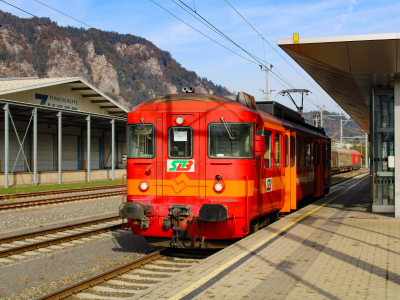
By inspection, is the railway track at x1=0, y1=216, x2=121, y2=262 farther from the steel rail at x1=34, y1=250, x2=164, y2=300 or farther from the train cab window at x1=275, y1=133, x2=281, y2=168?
the train cab window at x1=275, y1=133, x2=281, y2=168

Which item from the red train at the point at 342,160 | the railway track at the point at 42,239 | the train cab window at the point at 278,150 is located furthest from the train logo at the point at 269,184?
the red train at the point at 342,160

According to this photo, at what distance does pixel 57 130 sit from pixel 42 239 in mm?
25582

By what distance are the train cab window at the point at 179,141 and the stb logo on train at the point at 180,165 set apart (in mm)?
114

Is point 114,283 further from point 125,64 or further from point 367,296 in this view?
point 125,64

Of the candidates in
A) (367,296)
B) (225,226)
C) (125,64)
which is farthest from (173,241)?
(125,64)

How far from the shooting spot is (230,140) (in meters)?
7.97

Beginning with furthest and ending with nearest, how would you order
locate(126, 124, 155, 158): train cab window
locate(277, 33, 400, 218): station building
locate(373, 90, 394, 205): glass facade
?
locate(373, 90, 394, 205): glass facade
locate(277, 33, 400, 218): station building
locate(126, 124, 155, 158): train cab window

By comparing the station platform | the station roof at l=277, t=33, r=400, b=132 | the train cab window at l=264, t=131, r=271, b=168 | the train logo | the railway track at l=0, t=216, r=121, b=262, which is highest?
the station roof at l=277, t=33, r=400, b=132

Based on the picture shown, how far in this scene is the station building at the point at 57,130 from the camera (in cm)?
2733

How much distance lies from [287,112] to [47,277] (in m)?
8.46

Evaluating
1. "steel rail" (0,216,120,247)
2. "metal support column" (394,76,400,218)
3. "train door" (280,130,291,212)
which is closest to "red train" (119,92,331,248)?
"train door" (280,130,291,212)

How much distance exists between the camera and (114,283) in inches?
256

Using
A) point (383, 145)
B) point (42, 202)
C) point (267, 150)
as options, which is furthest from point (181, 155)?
point (42, 202)

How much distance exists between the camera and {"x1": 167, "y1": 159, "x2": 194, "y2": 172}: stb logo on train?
7977 mm
